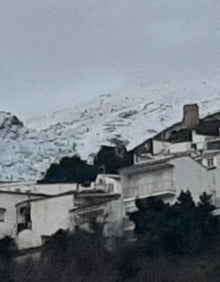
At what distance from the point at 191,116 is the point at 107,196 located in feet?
60.1

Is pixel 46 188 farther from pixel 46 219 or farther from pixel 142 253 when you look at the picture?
pixel 142 253

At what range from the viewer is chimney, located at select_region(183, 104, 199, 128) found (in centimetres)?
9125

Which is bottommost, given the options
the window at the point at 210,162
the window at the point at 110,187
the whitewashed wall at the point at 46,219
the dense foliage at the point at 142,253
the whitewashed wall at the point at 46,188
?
the dense foliage at the point at 142,253

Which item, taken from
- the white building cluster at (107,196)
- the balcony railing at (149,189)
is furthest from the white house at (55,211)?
the balcony railing at (149,189)

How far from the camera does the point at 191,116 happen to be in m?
93.8

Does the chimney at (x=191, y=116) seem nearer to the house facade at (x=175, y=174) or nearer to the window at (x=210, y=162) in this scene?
the house facade at (x=175, y=174)

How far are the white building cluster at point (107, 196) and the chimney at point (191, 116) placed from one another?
1058cm

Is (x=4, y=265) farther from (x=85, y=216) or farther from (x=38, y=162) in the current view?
(x=38, y=162)

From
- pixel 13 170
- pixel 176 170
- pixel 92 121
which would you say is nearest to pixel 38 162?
pixel 13 170

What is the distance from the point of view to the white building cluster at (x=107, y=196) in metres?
74.2

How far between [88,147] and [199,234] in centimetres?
3382

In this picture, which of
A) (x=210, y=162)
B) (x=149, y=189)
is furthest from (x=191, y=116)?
(x=149, y=189)

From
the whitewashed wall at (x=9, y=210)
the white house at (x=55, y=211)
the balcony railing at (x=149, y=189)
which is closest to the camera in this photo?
the white house at (x=55, y=211)

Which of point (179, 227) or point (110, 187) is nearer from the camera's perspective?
point (179, 227)
